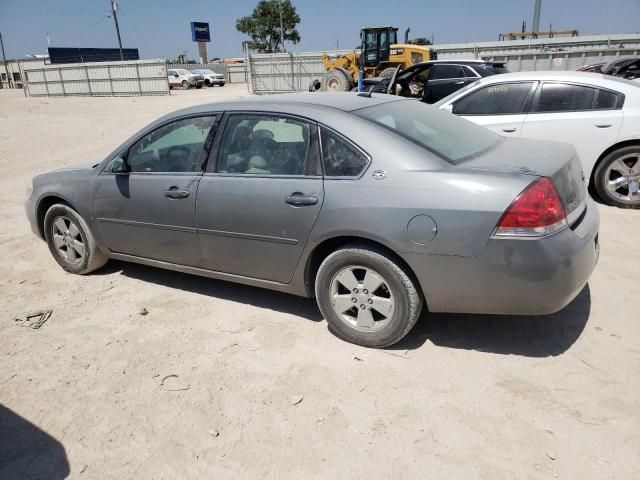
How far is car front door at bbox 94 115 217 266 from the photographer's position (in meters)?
3.64

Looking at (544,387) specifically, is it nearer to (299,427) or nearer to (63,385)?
(299,427)

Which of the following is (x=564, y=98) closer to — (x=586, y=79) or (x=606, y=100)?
(x=586, y=79)

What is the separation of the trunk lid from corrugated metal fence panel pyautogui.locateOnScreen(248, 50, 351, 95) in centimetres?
2518

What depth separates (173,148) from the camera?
3836mm

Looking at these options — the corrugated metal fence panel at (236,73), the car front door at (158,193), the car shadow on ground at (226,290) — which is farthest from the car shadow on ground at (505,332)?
the corrugated metal fence panel at (236,73)

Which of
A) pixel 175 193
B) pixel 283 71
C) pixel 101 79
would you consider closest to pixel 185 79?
pixel 101 79

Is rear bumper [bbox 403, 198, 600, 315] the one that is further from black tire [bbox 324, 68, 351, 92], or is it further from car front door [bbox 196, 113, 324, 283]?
black tire [bbox 324, 68, 351, 92]

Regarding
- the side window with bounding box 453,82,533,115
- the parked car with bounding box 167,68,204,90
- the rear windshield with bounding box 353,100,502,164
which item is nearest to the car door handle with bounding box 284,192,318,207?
the rear windshield with bounding box 353,100,502,164

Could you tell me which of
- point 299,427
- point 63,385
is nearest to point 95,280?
point 63,385

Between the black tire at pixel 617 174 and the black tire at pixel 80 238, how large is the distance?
5555mm

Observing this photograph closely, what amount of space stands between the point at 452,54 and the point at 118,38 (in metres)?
39.4

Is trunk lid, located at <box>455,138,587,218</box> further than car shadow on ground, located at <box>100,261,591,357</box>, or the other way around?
car shadow on ground, located at <box>100,261,591,357</box>

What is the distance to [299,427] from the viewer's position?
8.41 feet

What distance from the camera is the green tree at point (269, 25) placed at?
63.1m
